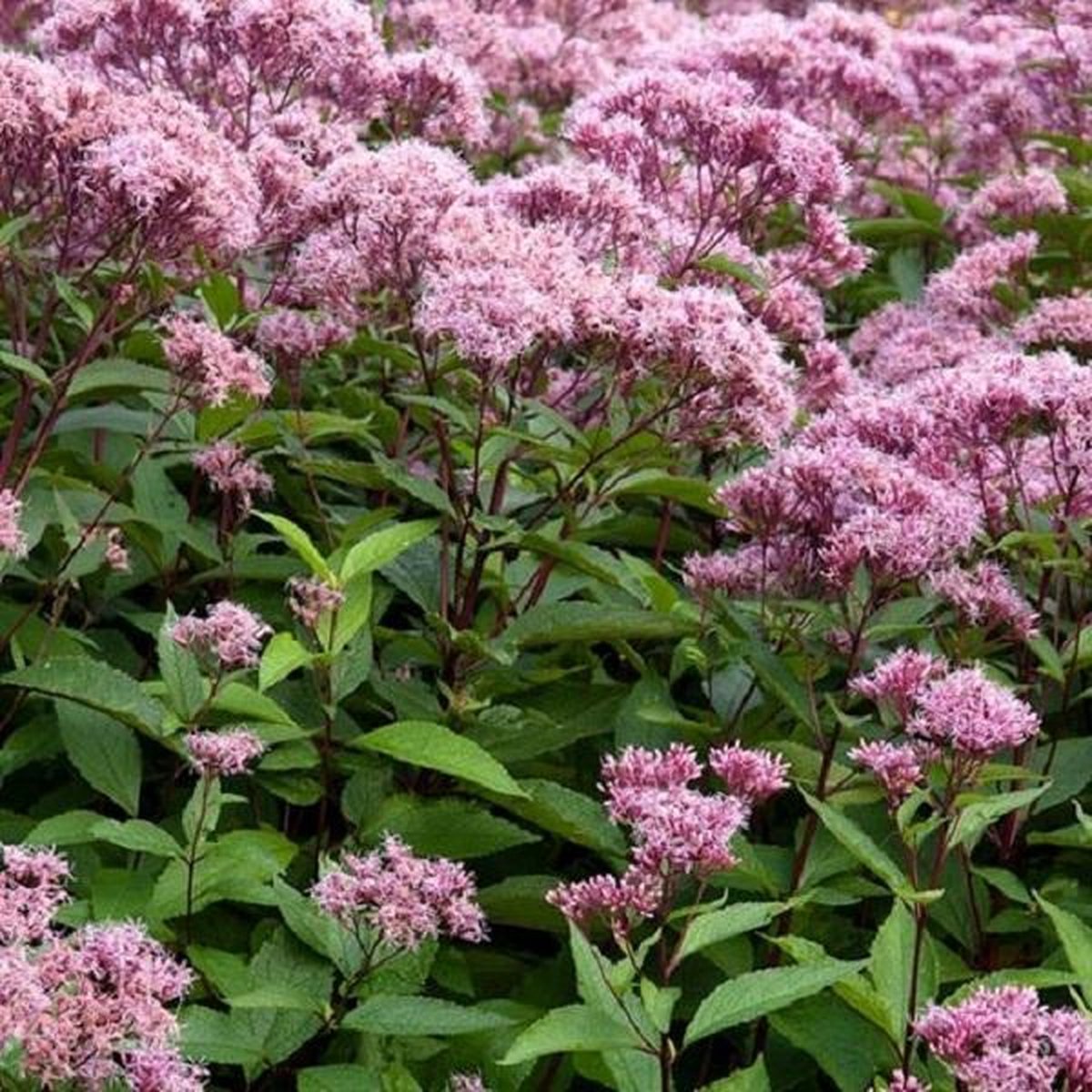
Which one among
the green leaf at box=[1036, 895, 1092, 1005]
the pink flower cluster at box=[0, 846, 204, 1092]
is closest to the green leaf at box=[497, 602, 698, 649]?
the green leaf at box=[1036, 895, 1092, 1005]

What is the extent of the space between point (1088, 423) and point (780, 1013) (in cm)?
116

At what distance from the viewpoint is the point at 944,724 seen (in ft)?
9.21

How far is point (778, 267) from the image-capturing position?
14.7ft

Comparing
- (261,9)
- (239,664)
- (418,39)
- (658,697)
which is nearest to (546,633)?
(658,697)

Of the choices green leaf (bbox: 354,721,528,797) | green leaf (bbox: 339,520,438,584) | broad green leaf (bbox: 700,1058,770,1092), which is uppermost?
green leaf (bbox: 339,520,438,584)

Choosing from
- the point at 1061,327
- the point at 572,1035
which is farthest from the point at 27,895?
the point at 1061,327

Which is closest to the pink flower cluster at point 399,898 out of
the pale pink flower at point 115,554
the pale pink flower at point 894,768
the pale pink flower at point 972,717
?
the pale pink flower at point 894,768

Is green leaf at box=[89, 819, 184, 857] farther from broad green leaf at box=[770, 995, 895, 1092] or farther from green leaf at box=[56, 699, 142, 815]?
broad green leaf at box=[770, 995, 895, 1092]

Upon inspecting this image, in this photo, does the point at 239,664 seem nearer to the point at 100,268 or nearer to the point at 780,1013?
the point at 780,1013

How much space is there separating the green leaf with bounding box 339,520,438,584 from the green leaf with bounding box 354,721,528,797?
10.6 inches

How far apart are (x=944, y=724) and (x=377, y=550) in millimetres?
962

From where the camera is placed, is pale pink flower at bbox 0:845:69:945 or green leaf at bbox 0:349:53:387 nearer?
pale pink flower at bbox 0:845:69:945

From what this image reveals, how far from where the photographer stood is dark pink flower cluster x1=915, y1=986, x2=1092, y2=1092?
2.19m

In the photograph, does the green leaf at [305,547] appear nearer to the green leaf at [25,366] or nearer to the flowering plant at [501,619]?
the flowering plant at [501,619]
